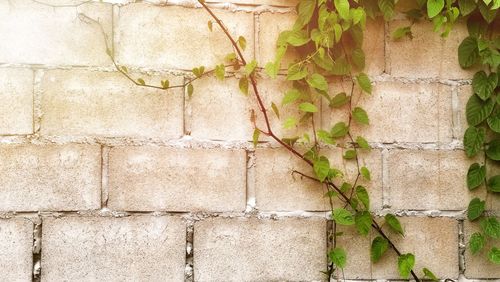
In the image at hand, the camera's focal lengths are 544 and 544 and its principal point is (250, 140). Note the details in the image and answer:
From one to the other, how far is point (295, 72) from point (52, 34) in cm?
67

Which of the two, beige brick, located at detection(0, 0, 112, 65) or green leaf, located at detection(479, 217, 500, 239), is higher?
beige brick, located at detection(0, 0, 112, 65)

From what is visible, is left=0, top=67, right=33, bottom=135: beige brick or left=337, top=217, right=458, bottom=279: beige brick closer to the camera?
left=0, top=67, right=33, bottom=135: beige brick

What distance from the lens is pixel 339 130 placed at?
1562 millimetres

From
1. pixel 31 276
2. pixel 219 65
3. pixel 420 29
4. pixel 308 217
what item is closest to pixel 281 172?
pixel 308 217

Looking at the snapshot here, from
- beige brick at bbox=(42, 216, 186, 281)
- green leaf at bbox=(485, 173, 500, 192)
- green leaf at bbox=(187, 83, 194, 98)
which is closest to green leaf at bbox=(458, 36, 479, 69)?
green leaf at bbox=(485, 173, 500, 192)

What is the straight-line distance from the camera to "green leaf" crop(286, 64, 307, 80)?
151cm

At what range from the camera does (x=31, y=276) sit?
1.45 metres

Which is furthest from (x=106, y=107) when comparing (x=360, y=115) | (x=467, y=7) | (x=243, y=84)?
(x=467, y=7)

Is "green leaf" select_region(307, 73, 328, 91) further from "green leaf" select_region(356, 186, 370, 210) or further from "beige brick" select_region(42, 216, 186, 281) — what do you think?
"beige brick" select_region(42, 216, 186, 281)

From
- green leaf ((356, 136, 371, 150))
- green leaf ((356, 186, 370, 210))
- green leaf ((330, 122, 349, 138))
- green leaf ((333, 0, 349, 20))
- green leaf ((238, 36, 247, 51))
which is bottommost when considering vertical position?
green leaf ((356, 186, 370, 210))

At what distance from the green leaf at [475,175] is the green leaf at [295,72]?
0.58 meters

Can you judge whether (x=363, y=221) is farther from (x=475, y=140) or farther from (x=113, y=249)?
(x=113, y=249)

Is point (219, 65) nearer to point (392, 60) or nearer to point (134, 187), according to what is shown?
point (134, 187)

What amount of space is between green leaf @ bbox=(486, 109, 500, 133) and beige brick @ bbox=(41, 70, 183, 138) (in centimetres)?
90
